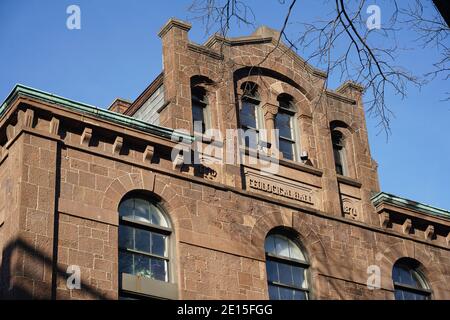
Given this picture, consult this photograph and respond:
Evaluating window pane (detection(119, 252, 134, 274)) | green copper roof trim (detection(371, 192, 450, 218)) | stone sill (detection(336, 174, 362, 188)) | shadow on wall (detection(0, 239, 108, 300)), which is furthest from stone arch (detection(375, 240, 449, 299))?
shadow on wall (detection(0, 239, 108, 300))

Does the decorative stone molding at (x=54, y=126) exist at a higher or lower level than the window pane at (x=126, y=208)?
higher

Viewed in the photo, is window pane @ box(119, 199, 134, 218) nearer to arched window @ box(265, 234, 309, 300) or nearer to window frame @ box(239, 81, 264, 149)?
arched window @ box(265, 234, 309, 300)

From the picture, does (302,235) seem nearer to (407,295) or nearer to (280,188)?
(280,188)

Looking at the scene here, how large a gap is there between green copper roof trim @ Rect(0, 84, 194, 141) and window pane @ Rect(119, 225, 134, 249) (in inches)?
101

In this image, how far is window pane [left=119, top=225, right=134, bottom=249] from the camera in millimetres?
21547

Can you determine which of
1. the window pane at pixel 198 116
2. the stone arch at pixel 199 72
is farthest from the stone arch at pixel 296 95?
the window pane at pixel 198 116

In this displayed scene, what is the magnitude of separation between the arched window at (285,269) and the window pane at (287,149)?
266 cm

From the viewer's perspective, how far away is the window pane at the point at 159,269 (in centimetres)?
2164

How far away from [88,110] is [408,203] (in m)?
9.95

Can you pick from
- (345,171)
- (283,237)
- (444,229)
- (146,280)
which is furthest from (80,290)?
(444,229)

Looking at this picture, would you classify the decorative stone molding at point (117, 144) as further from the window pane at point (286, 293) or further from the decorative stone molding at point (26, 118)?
the window pane at point (286, 293)

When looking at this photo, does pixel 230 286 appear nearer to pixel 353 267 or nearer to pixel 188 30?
pixel 353 267
